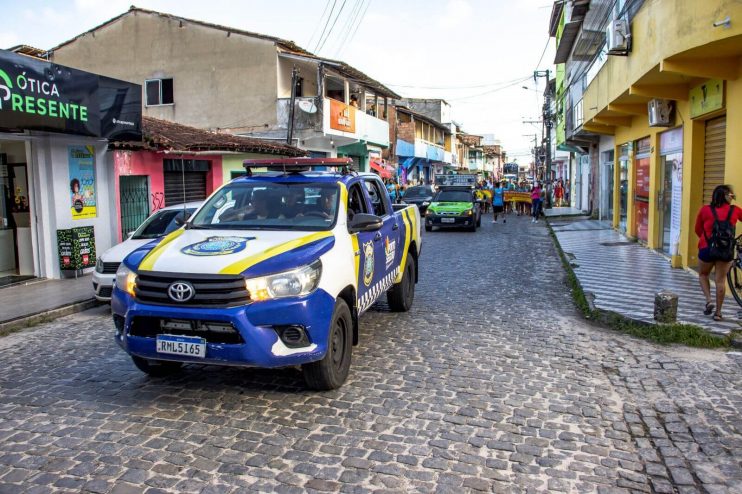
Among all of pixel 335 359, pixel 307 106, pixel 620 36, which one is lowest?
pixel 335 359

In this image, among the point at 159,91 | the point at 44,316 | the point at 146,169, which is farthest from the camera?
the point at 159,91

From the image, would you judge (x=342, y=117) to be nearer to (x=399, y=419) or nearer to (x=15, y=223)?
(x=15, y=223)

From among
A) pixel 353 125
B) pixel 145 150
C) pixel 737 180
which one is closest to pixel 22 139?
pixel 145 150

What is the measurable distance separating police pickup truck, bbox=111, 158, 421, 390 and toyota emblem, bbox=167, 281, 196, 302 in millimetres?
11

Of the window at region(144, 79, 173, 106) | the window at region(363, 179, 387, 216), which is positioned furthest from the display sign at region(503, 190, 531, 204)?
the window at region(363, 179, 387, 216)

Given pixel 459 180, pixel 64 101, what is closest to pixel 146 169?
pixel 64 101

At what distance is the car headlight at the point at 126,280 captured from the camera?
495 cm

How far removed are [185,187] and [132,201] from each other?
122 inches

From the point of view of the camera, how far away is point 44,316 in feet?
28.4

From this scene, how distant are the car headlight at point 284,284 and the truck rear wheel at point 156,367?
4.76ft

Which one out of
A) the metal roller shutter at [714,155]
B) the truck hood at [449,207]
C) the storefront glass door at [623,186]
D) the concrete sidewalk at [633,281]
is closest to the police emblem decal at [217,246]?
the concrete sidewalk at [633,281]

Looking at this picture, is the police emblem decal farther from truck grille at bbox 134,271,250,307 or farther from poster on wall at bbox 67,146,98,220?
poster on wall at bbox 67,146,98,220

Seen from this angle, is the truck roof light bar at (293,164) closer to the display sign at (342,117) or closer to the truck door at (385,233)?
the truck door at (385,233)

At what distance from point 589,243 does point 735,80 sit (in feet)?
27.8
